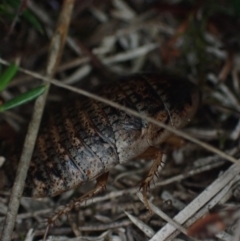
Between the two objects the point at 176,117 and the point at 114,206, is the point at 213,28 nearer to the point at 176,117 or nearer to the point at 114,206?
the point at 176,117

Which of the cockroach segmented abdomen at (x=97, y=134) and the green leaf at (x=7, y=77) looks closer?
the green leaf at (x=7, y=77)

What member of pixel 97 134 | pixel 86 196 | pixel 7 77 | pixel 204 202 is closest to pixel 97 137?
pixel 97 134

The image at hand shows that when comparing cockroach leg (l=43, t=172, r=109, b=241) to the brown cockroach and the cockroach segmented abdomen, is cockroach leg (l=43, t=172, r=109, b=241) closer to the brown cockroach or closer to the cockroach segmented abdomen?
the brown cockroach

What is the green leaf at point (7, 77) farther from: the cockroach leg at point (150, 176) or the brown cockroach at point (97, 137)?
the cockroach leg at point (150, 176)

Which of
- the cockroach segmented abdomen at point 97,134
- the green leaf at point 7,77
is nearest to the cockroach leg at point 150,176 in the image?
the cockroach segmented abdomen at point 97,134

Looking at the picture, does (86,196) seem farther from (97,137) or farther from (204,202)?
(204,202)

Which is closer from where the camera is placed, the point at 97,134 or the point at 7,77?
the point at 7,77

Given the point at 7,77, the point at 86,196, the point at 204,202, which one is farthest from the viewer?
the point at 86,196

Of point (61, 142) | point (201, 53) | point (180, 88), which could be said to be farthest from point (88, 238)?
point (201, 53)
